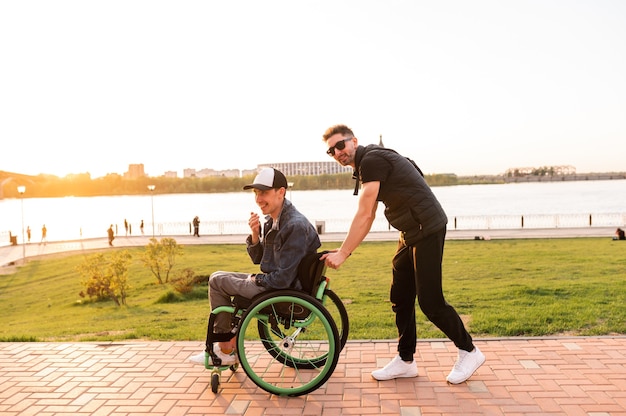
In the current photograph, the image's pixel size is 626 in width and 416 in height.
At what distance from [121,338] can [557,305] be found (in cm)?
523

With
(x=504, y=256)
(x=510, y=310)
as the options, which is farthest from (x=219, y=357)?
(x=504, y=256)

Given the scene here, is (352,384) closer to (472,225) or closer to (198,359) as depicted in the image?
(198,359)

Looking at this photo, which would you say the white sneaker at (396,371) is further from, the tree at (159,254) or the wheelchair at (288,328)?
the tree at (159,254)

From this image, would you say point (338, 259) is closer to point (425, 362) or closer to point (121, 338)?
point (425, 362)

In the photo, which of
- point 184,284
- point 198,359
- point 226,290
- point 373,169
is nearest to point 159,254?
point 184,284

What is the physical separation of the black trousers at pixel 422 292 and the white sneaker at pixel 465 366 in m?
0.05

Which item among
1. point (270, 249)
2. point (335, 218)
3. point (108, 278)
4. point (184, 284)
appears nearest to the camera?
point (270, 249)

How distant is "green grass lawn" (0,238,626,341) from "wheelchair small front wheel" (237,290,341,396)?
1.47m

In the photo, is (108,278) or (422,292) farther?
(108,278)

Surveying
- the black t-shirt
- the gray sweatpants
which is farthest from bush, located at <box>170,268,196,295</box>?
the black t-shirt

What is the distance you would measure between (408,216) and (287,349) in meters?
1.30

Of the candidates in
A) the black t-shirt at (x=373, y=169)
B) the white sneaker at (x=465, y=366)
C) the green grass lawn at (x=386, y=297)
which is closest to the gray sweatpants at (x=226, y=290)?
the black t-shirt at (x=373, y=169)

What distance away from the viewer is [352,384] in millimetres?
4254

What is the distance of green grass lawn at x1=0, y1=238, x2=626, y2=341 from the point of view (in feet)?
20.9
